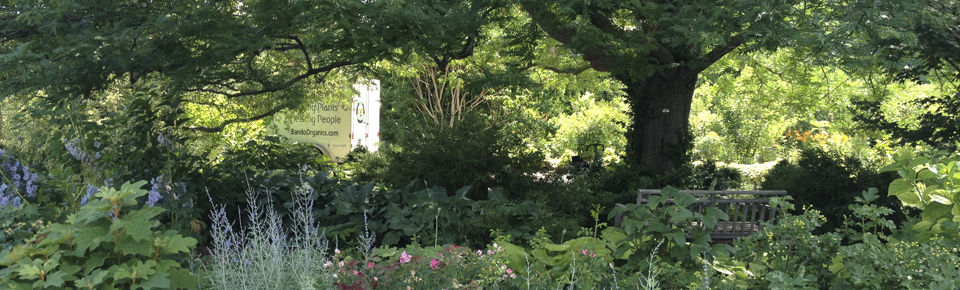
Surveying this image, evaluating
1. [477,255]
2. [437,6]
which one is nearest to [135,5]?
[437,6]

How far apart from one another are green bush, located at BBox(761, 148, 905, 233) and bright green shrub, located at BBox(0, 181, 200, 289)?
19.6 feet

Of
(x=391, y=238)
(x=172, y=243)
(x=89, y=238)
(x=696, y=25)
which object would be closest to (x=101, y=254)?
(x=89, y=238)

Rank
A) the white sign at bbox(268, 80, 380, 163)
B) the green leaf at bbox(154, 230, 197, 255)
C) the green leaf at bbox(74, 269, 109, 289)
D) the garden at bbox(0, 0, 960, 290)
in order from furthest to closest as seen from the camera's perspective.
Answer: the white sign at bbox(268, 80, 380, 163), the garden at bbox(0, 0, 960, 290), the green leaf at bbox(154, 230, 197, 255), the green leaf at bbox(74, 269, 109, 289)

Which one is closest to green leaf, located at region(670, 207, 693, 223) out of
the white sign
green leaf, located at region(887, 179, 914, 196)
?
green leaf, located at region(887, 179, 914, 196)

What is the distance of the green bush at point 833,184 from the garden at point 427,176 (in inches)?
1.0

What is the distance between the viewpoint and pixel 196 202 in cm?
518

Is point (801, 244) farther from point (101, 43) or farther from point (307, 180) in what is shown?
point (101, 43)

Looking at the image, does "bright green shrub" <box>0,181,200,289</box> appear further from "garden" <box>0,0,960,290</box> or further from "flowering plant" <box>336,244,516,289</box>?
"flowering plant" <box>336,244,516,289</box>

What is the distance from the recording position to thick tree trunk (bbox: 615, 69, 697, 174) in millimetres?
9148

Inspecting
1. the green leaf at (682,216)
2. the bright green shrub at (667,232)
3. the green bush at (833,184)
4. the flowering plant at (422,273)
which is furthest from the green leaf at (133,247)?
the green bush at (833,184)

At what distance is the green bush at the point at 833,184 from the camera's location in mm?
6574

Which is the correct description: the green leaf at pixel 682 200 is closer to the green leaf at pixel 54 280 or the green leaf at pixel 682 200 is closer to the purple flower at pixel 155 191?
the green leaf at pixel 54 280

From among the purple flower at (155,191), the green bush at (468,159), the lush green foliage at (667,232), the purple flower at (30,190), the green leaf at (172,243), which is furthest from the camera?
the green bush at (468,159)

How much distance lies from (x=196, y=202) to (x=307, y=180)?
986 mm
